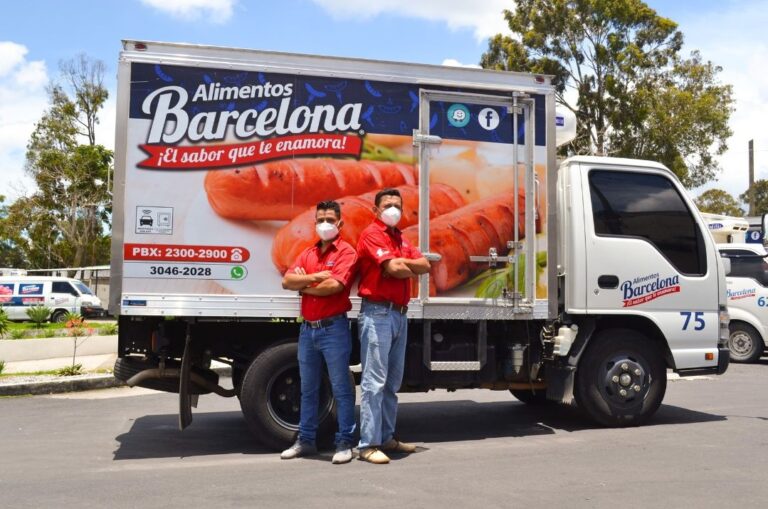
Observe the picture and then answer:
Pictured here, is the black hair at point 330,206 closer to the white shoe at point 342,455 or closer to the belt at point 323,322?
the belt at point 323,322

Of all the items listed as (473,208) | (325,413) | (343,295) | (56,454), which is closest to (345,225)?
(343,295)

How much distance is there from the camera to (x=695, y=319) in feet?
23.3

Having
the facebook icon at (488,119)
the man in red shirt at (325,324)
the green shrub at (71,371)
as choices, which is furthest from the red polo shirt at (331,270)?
the green shrub at (71,371)

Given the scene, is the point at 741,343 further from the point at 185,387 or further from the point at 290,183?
the point at 185,387

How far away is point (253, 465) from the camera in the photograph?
5668 millimetres

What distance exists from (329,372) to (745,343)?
10.3m

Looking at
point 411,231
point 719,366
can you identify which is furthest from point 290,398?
point 719,366

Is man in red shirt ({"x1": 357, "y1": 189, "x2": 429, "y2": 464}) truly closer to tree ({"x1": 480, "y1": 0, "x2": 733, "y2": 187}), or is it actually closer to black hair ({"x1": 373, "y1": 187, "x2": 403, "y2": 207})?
black hair ({"x1": 373, "y1": 187, "x2": 403, "y2": 207})

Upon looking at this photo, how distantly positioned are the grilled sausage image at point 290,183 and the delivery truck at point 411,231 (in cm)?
2

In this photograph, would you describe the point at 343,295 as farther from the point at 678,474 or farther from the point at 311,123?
the point at 678,474

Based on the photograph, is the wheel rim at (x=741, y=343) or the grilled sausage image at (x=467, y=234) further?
the wheel rim at (x=741, y=343)

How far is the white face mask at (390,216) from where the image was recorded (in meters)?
5.71

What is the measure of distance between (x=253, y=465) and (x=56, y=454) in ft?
5.80

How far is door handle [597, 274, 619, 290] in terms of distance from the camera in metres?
6.85
